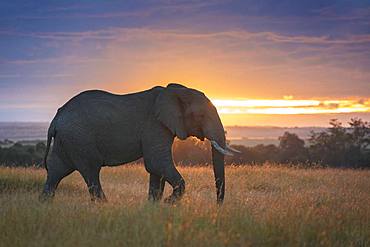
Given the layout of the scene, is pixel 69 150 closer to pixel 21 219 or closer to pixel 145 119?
pixel 145 119

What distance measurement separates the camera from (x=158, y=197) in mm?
10977

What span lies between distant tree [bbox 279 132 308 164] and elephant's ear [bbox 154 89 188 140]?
87.8 ft

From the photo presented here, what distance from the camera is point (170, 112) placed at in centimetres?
1062

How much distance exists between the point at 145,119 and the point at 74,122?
4.17 feet

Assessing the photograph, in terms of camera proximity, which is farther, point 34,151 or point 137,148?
point 34,151

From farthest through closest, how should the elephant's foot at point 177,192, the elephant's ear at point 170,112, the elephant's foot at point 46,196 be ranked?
the elephant's foot at point 46,196 < the elephant's ear at point 170,112 < the elephant's foot at point 177,192

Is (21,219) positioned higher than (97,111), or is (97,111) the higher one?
(97,111)

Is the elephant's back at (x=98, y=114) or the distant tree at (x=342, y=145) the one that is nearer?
the elephant's back at (x=98, y=114)

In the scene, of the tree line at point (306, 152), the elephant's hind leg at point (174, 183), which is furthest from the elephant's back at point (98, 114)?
the tree line at point (306, 152)

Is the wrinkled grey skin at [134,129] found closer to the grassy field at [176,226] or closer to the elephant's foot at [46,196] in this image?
the elephant's foot at [46,196]

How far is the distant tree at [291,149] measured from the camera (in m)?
38.5

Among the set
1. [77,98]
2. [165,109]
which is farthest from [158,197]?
[77,98]

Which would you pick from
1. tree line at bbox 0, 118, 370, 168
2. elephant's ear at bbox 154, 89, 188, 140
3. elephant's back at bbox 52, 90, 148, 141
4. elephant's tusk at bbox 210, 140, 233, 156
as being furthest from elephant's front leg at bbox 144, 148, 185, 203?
tree line at bbox 0, 118, 370, 168

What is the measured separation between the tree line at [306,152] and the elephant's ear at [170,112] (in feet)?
80.7
